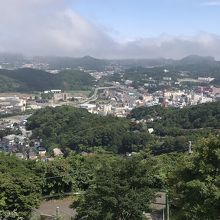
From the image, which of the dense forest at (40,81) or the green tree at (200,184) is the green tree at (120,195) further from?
the dense forest at (40,81)

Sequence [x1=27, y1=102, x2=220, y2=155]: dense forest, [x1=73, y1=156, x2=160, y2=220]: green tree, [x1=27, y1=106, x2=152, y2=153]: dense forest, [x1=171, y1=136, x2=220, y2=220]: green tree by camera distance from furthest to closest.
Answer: [x1=27, y1=106, x2=152, y2=153]: dense forest < [x1=27, y1=102, x2=220, y2=155]: dense forest < [x1=73, y1=156, x2=160, y2=220]: green tree < [x1=171, y1=136, x2=220, y2=220]: green tree

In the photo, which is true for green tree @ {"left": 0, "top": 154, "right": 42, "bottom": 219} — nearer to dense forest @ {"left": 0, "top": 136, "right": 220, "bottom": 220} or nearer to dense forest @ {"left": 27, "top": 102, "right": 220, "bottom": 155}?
dense forest @ {"left": 0, "top": 136, "right": 220, "bottom": 220}

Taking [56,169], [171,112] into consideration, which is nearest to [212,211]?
[56,169]

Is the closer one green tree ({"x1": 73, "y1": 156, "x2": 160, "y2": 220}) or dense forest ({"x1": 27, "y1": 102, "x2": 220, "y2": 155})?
green tree ({"x1": 73, "y1": 156, "x2": 160, "y2": 220})

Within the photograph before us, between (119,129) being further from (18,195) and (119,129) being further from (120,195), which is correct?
(120,195)

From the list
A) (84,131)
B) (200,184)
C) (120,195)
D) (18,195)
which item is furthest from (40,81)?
(200,184)

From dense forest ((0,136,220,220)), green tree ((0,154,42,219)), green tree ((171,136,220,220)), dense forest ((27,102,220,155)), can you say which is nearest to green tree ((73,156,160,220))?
dense forest ((0,136,220,220))

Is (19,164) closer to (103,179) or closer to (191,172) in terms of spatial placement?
(103,179)

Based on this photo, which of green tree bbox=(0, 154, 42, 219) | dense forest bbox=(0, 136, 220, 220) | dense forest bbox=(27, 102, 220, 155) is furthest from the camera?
dense forest bbox=(27, 102, 220, 155)
